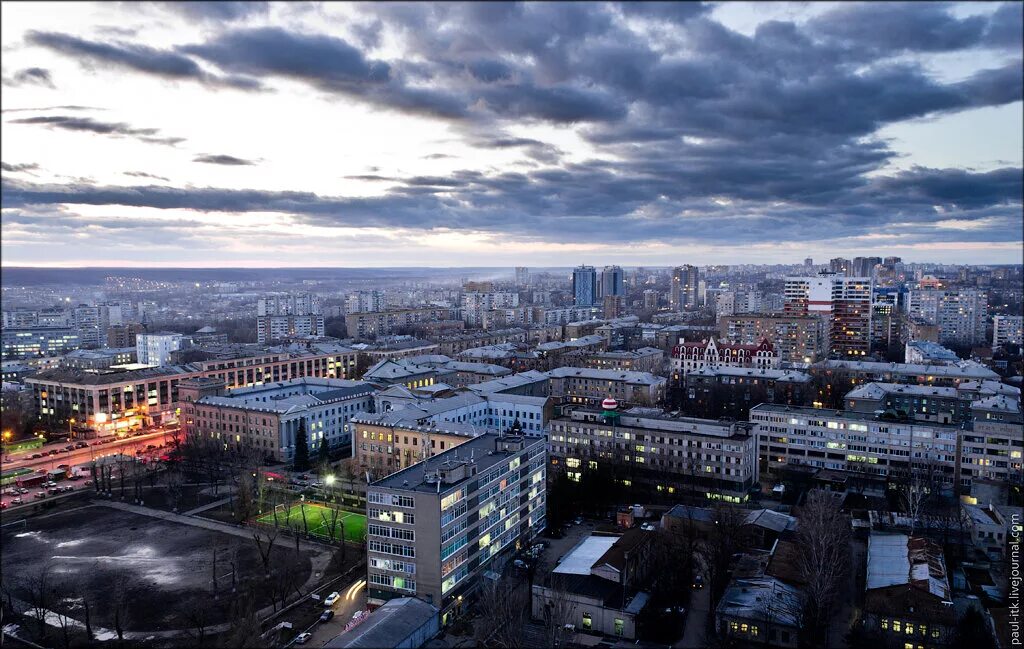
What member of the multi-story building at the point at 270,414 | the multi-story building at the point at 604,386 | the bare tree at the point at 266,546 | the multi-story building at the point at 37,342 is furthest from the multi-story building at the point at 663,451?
the multi-story building at the point at 37,342

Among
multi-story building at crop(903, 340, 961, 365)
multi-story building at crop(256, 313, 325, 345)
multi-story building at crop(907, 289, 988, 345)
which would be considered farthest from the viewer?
multi-story building at crop(256, 313, 325, 345)

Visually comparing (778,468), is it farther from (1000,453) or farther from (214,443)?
(214,443)

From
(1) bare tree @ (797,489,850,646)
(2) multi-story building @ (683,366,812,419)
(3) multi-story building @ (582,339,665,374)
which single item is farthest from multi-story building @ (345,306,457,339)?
(1) bare tree @ (797,489,850,646)

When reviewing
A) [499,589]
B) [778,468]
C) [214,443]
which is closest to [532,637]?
[499,589]

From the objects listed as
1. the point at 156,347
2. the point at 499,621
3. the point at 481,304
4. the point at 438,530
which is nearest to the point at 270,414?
the point at 438,530

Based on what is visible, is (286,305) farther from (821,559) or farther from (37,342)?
(821,559)

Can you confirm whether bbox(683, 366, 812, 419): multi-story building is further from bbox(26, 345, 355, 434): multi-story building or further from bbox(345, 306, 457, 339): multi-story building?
bbox(345, 306, 457, 339): multi-story building
